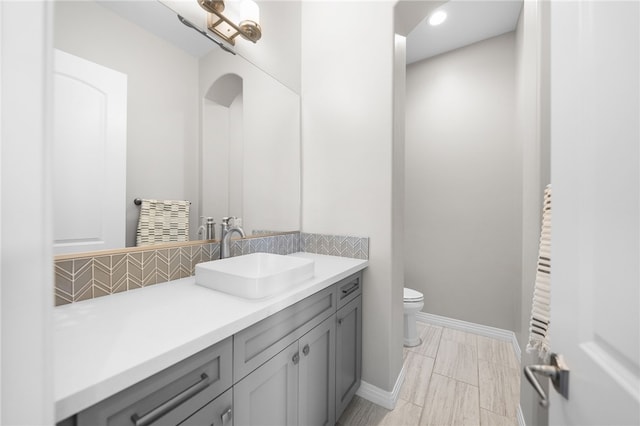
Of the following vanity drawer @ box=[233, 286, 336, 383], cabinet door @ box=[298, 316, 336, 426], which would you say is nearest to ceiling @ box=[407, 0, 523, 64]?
vanity drawer @ box=[233, 286, 336, 383]

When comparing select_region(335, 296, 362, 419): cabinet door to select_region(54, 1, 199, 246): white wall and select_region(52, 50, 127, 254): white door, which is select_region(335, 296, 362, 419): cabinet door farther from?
select_region(52, 50, 127, 254): white door

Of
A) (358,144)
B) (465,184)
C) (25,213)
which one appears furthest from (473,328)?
(25,213)

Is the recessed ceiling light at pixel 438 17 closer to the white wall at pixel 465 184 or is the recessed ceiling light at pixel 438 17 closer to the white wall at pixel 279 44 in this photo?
the white wall at pixel 465 184

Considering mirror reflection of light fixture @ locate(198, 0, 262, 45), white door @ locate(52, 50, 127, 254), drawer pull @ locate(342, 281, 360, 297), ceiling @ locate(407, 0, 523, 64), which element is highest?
ceiling @ locate(407, 0, 523, 64)

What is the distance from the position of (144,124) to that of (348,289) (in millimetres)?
1272

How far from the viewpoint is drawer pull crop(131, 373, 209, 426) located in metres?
0.58

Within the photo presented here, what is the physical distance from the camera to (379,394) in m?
1.60

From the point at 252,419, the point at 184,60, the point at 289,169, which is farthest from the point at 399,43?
the point at 252,419

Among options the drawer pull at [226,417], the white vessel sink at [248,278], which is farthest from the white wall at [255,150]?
the drawer pull at [226,417]

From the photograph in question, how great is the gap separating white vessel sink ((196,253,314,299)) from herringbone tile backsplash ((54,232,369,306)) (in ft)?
0.46

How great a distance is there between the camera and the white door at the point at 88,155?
34.4 inches

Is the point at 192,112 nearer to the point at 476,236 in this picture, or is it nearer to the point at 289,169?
the point at 289,169

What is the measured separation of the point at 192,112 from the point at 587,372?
156 cm

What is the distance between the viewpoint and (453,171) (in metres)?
2.60
